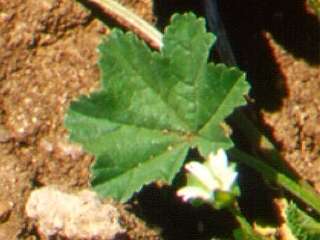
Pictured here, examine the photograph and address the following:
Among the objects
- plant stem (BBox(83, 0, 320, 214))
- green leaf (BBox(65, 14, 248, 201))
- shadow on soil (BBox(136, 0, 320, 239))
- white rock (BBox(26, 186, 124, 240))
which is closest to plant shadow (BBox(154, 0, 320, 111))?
shadow on soil (BBox(136, 0, 320, 239))

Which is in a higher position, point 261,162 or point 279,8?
point 279,8

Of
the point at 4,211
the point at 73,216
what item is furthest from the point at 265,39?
the point at 4,211

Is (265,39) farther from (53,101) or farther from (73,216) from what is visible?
(73,216)

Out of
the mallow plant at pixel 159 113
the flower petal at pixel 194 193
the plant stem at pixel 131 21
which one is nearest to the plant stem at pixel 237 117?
the plant stem at pixel 131 21

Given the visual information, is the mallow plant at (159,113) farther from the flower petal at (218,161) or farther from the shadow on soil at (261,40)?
the shadow on soil at (261,40)

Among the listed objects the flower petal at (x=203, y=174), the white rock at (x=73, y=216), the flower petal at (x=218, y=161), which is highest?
the flower petal at (x=218, y=161)

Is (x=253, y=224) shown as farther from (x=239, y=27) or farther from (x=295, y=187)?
(x=239, y=27)

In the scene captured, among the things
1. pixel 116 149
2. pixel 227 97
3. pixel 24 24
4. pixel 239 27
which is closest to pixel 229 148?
pixel 227 97
